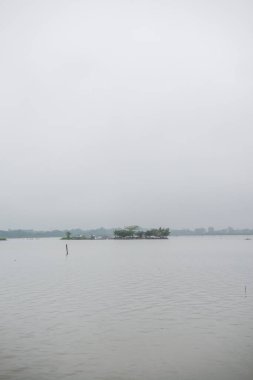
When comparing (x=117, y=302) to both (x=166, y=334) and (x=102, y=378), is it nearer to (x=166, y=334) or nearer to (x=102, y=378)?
(x=166, y=334)

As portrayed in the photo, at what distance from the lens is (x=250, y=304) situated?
4075cm

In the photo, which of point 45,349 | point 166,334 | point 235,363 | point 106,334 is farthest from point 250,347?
point 45,349

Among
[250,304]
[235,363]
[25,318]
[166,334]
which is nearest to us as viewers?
[235,363]

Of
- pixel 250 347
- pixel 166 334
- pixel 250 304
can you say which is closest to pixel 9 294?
pixel 166 334

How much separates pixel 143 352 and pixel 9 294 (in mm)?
28791

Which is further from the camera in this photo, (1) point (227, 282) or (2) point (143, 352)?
(1) point (227, 282)

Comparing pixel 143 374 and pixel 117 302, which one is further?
pixel 117 302

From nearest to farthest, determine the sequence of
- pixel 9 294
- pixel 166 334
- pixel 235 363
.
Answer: pixel 235 363
pixel 166 334
pixel 9 294

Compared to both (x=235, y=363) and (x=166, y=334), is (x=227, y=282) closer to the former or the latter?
(x=166, y=334)

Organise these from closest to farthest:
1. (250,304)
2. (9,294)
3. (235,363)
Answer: (235,363)
(250,304)
(9,294)

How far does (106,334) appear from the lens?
2900cm

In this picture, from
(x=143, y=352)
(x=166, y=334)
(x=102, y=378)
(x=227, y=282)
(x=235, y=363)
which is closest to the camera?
(x=102, y=378)

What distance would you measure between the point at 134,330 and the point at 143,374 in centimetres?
918

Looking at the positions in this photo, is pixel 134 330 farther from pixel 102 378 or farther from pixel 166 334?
pixel 102 378
